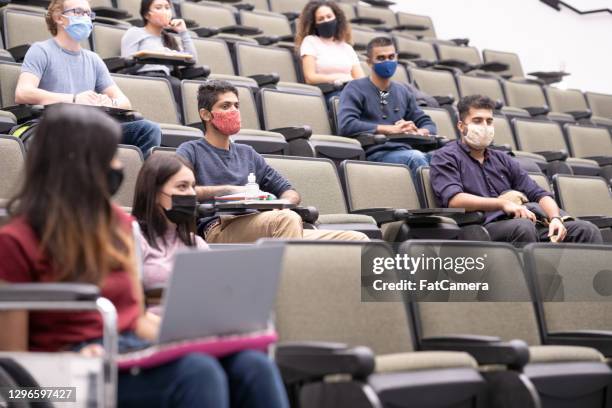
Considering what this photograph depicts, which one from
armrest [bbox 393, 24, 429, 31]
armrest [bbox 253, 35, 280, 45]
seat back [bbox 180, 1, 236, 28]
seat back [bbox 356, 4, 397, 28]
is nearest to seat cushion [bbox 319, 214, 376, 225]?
armrest [bbox 253, 35, 280, 45]

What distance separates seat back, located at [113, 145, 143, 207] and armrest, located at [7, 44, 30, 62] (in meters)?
0.82

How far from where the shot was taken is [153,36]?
3150 millimetres

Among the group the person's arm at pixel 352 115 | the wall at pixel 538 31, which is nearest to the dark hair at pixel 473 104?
the person's arm at pixel 352 115

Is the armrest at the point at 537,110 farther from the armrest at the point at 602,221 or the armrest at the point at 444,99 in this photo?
the armrest at the point at 602,221

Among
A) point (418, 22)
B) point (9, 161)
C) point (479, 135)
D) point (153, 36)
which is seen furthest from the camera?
point (418, 22)

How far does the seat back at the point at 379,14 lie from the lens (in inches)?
214

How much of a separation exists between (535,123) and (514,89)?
0.90 m

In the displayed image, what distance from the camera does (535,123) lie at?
12.5ft

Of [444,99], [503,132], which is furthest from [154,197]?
[444,99]

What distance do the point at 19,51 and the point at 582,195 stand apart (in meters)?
1.69

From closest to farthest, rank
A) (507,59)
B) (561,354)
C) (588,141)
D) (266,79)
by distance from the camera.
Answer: (561,354)
(266,79)
(588,141)
(507,59)

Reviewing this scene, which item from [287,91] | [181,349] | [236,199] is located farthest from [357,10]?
[181,349]

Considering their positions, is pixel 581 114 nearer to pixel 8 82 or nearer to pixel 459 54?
pixel 459 54

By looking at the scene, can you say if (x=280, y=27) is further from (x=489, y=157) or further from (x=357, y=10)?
(x=489, y=157)
